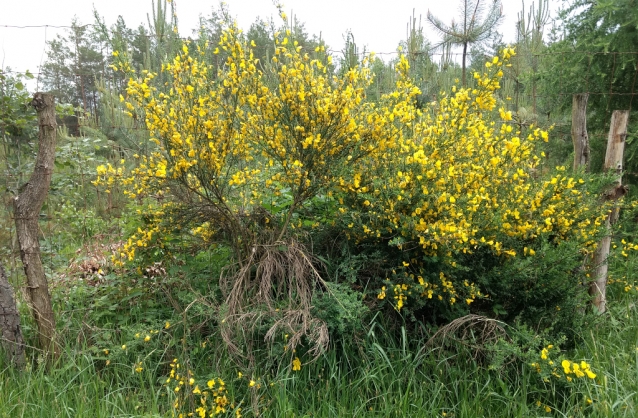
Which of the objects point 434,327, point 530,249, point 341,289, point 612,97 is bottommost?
point 434,327

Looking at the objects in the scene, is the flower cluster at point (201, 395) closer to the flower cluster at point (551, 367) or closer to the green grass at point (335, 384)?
the green grass at point (335, 384)

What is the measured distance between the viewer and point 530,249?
243 cm

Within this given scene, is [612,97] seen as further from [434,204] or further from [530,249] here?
[434,204]

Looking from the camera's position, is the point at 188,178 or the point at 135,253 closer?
the point at 188,178

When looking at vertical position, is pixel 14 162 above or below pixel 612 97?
below

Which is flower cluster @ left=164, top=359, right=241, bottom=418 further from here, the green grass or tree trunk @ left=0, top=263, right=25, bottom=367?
tree trunk @ left=0, top=263, right=25, bottom=367

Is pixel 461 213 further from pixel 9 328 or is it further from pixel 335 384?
pixel 9 328

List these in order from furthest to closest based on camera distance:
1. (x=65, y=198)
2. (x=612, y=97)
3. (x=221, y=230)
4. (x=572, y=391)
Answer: (x=65, y=198), (x=612, y=97), (x=221, y=230), (x=572, y=391)

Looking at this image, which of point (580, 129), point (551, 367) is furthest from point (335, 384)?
point (580, 129)

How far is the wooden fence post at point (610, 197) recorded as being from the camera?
2.95m

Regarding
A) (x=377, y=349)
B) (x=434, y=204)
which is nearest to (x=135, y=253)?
(x=377, y=349)

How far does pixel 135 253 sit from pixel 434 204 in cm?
188

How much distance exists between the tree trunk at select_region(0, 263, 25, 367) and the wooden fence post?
358cm

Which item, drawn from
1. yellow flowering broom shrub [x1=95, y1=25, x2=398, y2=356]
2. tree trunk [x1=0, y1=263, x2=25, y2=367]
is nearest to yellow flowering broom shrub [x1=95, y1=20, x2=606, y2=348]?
yellow flowering broom shrub [x1=95, y1=25, x2=398, y2=356]
